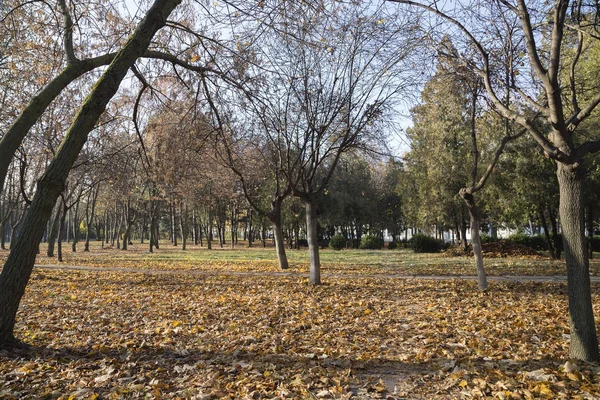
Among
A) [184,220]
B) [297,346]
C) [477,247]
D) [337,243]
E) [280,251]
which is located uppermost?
[184,220]

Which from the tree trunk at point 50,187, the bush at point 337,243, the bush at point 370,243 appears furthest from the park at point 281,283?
the bush at point 370,243

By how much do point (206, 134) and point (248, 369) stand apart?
851cm

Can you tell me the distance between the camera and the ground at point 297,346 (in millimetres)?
3891

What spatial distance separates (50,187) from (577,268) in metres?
6.22

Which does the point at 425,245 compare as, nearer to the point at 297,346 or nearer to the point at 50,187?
the point at 297,346

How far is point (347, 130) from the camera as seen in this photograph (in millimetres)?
12156

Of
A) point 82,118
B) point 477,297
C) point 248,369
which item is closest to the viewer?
point 248,369

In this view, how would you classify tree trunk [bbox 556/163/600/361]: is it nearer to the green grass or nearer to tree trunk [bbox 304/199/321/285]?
tree trunk [bbox 304/199/321/285]

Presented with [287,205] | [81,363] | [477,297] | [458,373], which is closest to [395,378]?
[458,373]

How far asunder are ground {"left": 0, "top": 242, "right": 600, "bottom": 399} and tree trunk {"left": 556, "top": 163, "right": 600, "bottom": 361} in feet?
0.93

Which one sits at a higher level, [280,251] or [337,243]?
[280,251]

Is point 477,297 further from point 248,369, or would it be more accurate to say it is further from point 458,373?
point 248,369

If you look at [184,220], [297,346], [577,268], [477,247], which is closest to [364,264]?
[477,247]

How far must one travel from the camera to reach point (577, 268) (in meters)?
4.50
